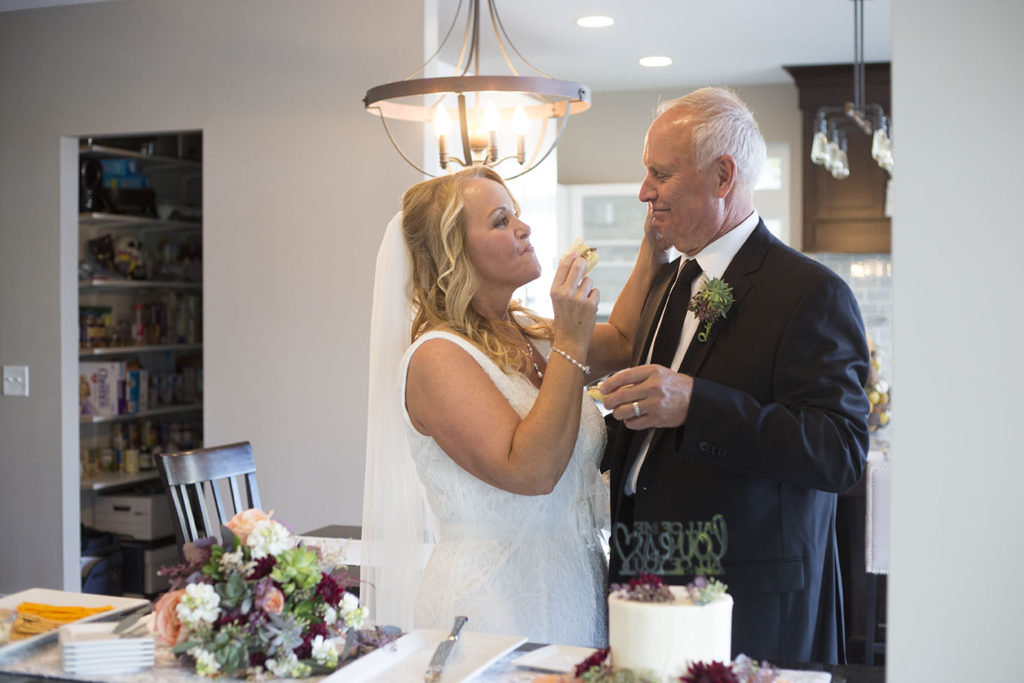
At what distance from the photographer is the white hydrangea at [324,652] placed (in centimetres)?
128

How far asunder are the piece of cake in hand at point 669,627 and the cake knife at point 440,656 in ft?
0.99

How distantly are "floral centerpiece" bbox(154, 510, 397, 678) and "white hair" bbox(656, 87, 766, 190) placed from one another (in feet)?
3.19

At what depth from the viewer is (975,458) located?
65 cm

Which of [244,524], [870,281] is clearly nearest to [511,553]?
[244,524]

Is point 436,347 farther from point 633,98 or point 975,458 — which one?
point 633,98

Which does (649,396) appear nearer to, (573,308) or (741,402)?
(741,402)

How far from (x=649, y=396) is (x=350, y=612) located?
538mm

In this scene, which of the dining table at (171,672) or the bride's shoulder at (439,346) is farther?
the bride's shoulder at (439,346)

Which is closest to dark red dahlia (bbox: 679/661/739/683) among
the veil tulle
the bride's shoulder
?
the bride's shoulder

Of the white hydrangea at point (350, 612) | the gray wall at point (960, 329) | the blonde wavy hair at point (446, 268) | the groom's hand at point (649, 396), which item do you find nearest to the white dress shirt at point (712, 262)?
the groom's hand at point (649, 396)

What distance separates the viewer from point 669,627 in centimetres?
102

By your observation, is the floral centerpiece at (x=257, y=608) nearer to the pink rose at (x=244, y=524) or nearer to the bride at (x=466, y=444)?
the pink rose at (x=244, y=524)

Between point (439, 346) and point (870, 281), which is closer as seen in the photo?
point (439, 346)

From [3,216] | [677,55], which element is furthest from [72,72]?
[677,55]
